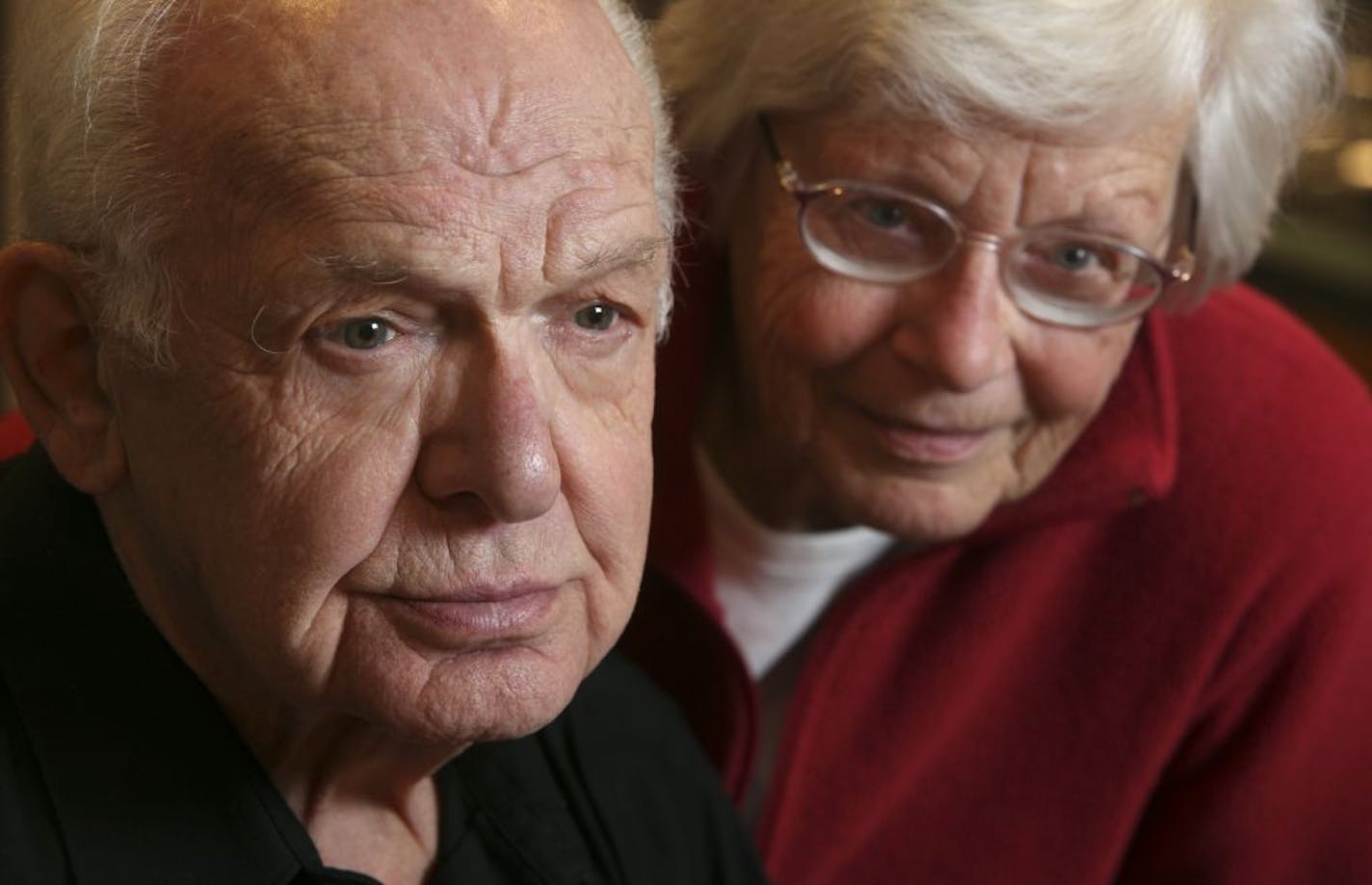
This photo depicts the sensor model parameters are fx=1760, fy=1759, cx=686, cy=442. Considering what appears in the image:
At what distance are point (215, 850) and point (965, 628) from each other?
978mm

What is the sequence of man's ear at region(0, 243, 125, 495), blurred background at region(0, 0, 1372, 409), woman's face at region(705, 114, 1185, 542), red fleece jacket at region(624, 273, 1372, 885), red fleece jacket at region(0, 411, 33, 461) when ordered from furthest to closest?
blurred background at region(0, 0, 1372, 409) < red fleece jacket at region(624, 273, 1372, 885) < red fleece jacket at region(0, 411, 33, 461) < woman's face at region(705, 114, 1185, 542) < man's ear at region(0, 243, 125, 495)

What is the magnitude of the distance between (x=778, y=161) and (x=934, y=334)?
0.24 meters

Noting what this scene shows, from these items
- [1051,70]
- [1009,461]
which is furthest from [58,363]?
[1009,461]

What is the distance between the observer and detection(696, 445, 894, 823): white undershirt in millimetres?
2045

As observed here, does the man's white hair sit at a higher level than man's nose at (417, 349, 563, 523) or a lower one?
higher

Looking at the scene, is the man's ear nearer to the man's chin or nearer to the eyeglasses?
the man's chin

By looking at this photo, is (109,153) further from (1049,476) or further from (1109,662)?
(1109,662)

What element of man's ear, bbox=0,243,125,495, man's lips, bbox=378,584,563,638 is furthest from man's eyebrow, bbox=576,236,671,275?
man's ear, bbox=0,243,125,495

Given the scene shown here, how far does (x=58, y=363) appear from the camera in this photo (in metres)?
1.30

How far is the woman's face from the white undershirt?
13cm

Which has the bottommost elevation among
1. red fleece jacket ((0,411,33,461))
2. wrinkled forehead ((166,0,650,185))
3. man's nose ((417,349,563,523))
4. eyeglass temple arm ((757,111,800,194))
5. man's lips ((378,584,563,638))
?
red fleece jacket ((0,411,33,461))

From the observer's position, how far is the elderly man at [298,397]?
1181 millimetres

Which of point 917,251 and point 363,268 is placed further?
point 917,251

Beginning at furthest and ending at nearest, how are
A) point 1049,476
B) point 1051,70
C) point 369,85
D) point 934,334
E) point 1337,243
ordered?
point 1337,243 → point 1049,476 → point 934,334 → point 1051,70 → point 369,85
